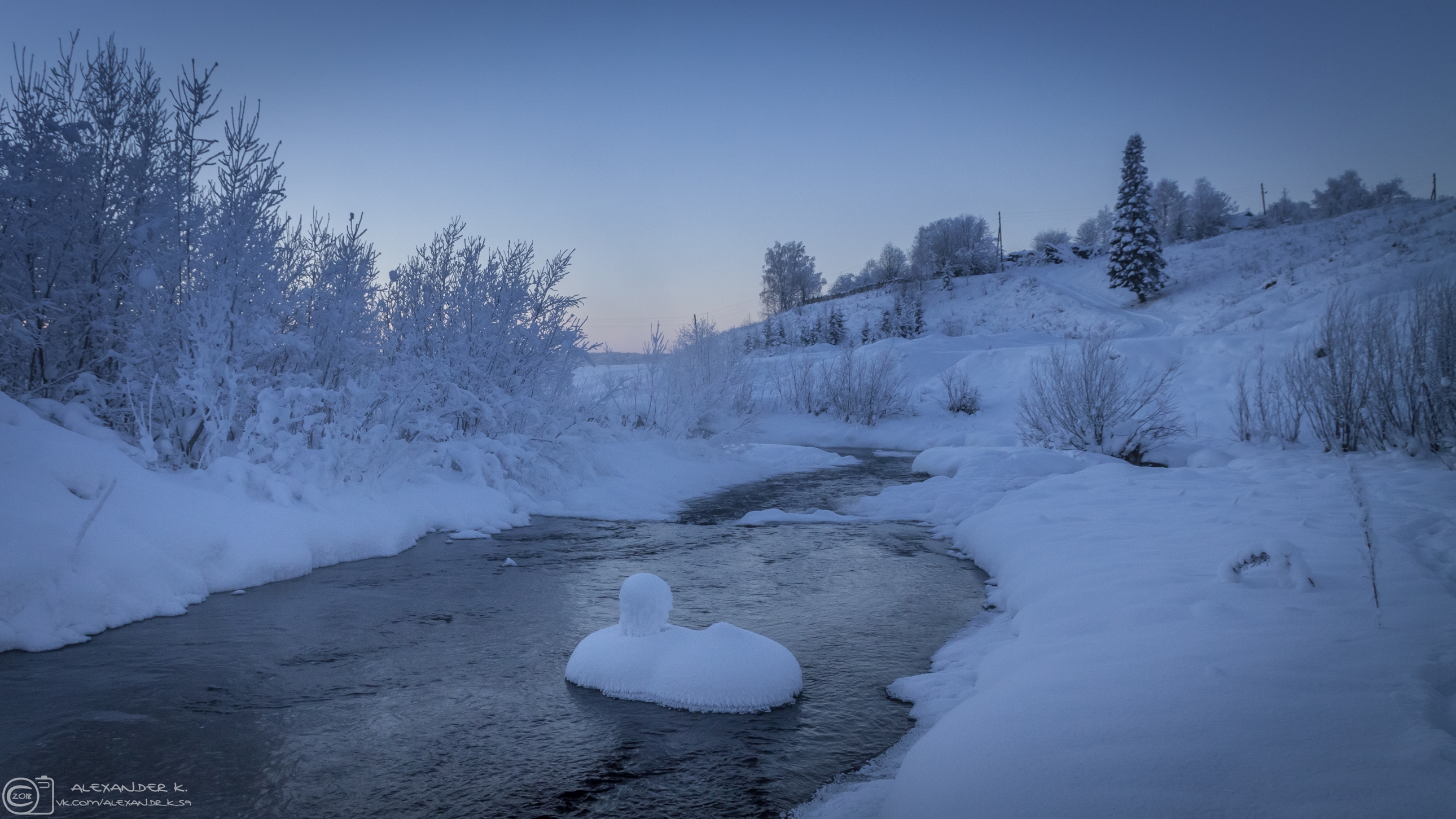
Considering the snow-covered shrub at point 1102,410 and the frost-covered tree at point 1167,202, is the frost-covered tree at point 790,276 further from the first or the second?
the snow-covered shrub at point 1102,410

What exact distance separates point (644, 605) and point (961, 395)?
76.3 ft

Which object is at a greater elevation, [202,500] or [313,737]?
[202,500]

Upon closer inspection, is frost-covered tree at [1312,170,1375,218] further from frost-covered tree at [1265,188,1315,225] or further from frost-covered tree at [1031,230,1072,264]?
frost-covered tree at [1031,230,1072,264]

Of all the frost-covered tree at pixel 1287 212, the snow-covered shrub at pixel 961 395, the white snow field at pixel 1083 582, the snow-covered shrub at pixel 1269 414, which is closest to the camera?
the white snow field at pixel 1083 582

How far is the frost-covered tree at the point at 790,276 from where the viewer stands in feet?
230

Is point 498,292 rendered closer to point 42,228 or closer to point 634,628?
point 42,228

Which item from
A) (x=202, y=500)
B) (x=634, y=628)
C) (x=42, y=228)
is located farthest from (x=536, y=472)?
(x=634, y=628)

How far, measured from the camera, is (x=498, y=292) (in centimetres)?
1220

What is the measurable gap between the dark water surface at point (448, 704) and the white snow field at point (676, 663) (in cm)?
9

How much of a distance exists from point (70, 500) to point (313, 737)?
3.47 metres

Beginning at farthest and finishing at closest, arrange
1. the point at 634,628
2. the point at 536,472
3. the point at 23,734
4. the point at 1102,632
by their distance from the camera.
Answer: the point at 536,472
the point at 634,628
the point at 1102,632
the point at 23,734

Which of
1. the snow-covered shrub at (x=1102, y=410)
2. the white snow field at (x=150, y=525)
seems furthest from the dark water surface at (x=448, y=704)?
the snow-covered shrub at (x=1102, y=410)

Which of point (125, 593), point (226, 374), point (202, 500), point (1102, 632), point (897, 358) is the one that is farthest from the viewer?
point (897, 358)

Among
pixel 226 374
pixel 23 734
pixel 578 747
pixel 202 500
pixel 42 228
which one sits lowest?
pixel 578 747
